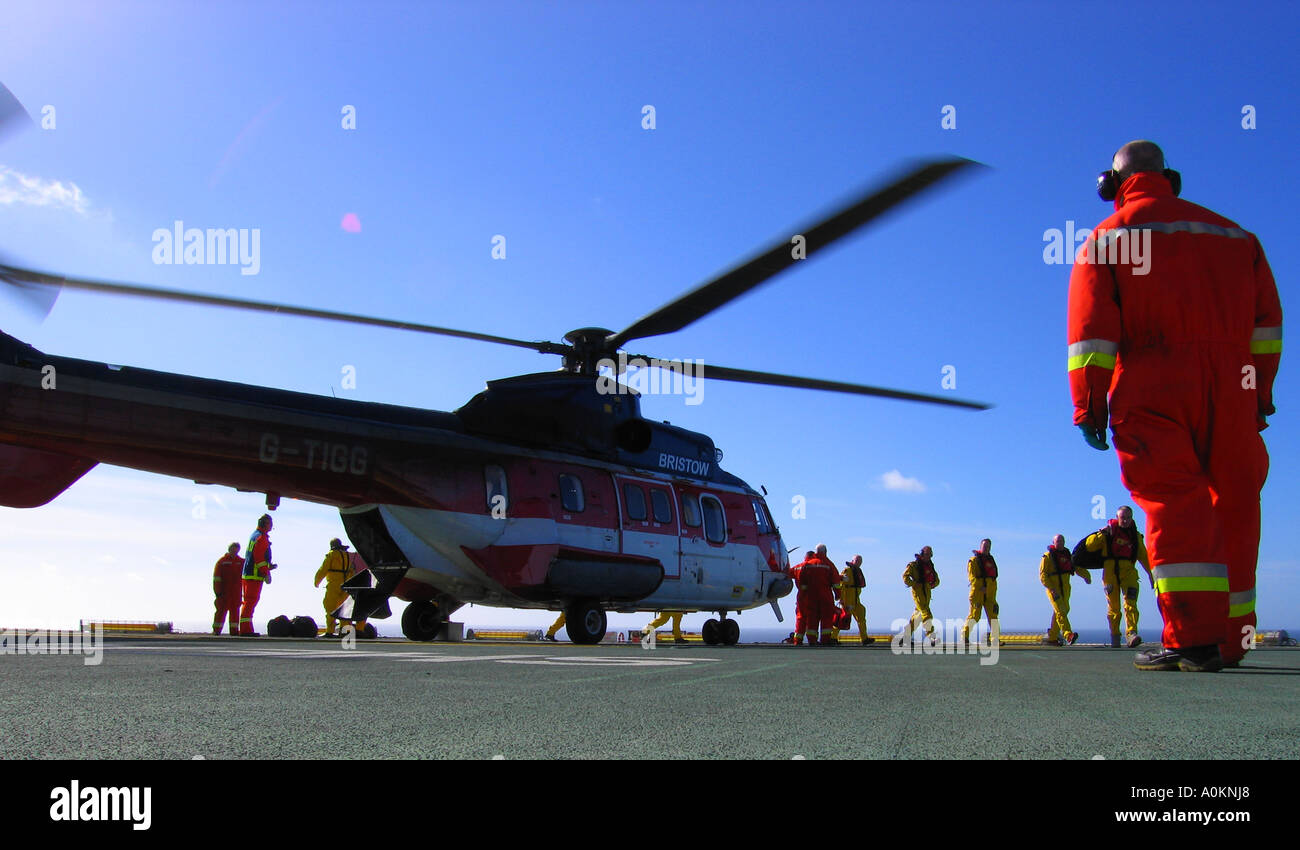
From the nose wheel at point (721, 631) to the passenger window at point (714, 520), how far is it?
5.93ft

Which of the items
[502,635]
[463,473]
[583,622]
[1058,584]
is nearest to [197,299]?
[463,473]

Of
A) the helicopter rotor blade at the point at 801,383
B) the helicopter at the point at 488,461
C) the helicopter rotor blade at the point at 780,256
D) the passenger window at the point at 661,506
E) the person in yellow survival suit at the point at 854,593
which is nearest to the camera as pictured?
the helicopter rotor blade at the point at 780,256

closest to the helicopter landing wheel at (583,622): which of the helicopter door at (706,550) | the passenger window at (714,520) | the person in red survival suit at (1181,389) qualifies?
the helicopter door at (706,550)

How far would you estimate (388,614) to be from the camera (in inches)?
460

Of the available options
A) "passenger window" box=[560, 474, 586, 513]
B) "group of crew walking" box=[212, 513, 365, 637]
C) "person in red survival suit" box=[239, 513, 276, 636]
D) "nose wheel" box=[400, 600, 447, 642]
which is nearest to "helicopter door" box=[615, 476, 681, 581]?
"passenger window" box=[560, 474, 586, 513]

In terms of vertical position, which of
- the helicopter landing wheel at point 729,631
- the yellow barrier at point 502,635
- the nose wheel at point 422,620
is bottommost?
the yellow barrier at point 502,635

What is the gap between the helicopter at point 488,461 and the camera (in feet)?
26.0

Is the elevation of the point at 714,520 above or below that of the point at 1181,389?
below

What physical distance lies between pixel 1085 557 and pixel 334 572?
13.3 metres

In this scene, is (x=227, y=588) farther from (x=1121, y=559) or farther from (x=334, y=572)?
(x=1121, y=559)

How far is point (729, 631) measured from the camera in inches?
620

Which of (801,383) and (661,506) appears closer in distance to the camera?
(801,383)

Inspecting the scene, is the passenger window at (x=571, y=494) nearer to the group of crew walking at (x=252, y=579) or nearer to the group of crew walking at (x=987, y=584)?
the group of crew walking at (x=987, y=584)
